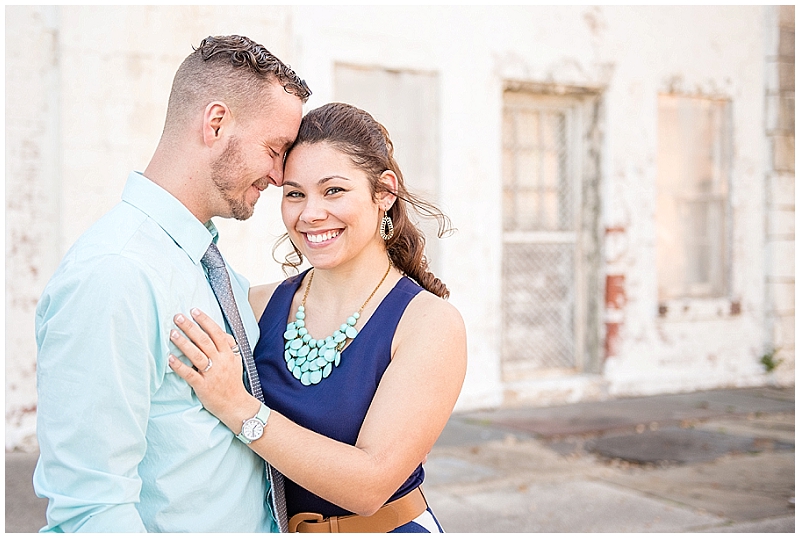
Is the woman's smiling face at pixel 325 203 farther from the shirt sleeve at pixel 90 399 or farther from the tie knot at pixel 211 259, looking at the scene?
the shirt sleeve at pixel 90 399

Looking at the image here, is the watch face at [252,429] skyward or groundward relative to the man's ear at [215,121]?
groundward

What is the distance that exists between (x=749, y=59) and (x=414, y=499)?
27.3 feet

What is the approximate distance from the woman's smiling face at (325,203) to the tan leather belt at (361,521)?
672mm

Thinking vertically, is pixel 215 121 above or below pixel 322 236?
above

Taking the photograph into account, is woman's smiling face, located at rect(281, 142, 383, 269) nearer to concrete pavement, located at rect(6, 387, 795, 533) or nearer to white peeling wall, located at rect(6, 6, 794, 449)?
concrete pavement, located at rect(6, 387, 795, 533)

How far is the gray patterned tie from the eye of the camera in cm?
201

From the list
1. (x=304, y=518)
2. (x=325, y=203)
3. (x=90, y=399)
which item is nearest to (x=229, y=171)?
(x=325, y=203)

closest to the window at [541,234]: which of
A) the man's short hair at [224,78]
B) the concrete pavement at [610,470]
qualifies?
the concrete pavement at [610,470]

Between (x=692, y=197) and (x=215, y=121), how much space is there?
7.90 m

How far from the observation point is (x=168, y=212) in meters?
1.91

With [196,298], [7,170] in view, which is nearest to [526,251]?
[7,170]

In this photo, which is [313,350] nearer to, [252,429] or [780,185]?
[252,429]

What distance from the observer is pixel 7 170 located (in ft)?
18.4

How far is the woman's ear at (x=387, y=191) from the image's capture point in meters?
2.37
